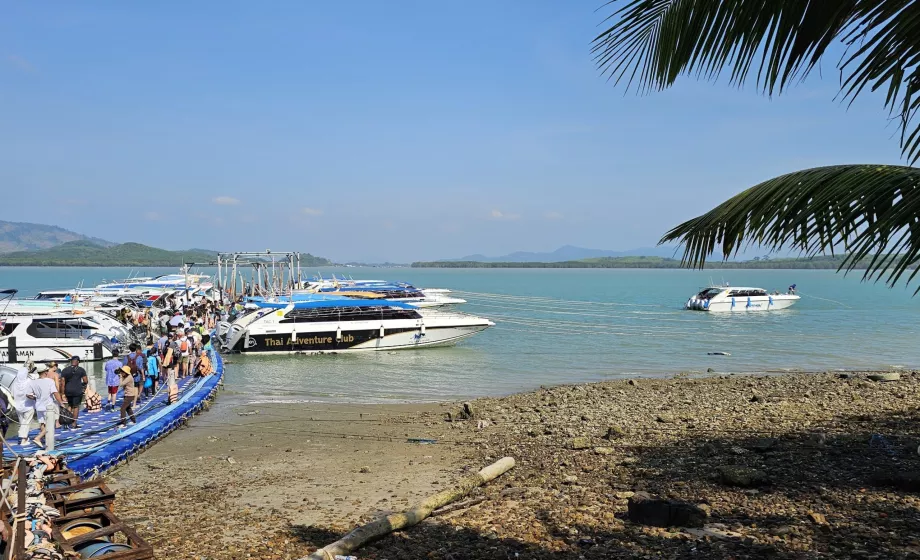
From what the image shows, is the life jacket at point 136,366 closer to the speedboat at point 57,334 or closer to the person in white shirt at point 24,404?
the person in white shirt at point 24,404

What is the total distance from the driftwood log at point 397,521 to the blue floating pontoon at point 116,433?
17.7ft

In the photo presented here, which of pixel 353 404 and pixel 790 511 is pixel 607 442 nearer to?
pixel 790 511

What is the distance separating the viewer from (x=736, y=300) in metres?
59.7

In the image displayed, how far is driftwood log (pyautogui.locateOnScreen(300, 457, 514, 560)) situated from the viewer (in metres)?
7.39

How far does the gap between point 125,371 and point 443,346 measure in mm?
20134

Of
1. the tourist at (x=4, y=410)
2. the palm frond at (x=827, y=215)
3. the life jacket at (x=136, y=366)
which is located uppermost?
the palm frond at (x=827, y=215)

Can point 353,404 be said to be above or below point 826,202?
below

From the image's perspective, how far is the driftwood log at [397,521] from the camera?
7391mm

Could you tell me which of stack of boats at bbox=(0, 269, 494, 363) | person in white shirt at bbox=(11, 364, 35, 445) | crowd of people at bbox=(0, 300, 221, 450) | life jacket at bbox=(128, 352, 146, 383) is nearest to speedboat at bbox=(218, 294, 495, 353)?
stack of boats at bbox=(0, 269, 494, 363)

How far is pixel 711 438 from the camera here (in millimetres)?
12812

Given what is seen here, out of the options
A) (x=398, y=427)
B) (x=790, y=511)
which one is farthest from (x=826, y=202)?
(x=398, y=427)

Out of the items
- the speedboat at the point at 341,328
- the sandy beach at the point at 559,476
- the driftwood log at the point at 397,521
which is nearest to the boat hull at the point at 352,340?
the speedboat at the point at 341,328

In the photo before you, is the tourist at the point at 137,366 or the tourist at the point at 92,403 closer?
the tourist at the point at 137,366

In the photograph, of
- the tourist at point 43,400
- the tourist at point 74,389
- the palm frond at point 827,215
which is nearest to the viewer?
the palm frond at point 827,215
